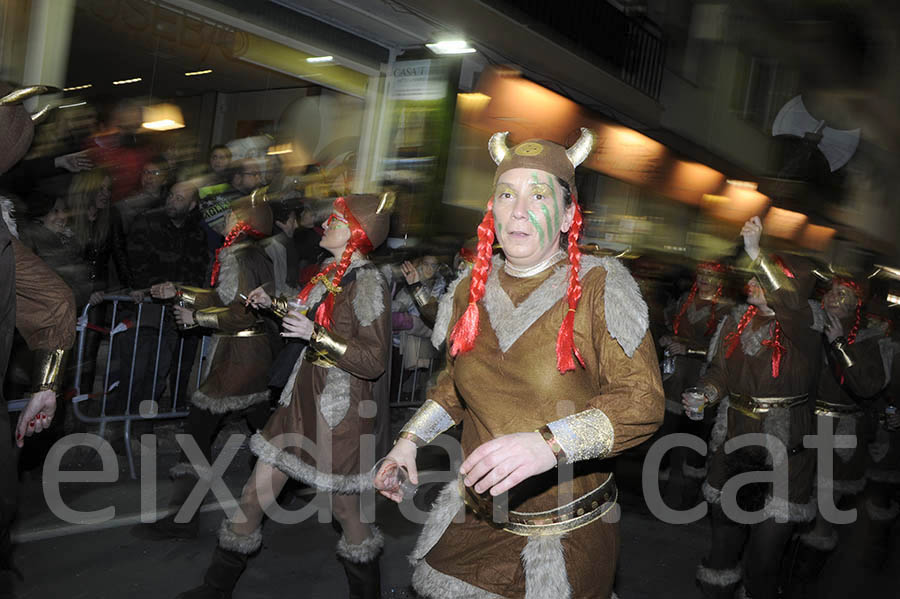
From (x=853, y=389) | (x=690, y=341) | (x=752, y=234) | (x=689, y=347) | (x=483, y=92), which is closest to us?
(x=752, y=234)

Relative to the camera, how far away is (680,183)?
757 inches

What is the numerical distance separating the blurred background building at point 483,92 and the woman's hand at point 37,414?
9.26 feet

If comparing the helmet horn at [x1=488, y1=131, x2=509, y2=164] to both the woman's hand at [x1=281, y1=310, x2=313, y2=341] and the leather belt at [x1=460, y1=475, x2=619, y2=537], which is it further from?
the woman's hand at [x1=281, y1=310, x2=313, y2=341]

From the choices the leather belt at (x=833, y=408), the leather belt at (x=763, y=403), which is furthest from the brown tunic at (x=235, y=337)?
the leather belt at (x=833, y=408)

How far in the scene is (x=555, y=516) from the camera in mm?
2543

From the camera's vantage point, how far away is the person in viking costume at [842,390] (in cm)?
573

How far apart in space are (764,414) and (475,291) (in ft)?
9.09

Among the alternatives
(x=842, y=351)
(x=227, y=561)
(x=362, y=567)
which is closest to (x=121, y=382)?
(x=227, y=561)

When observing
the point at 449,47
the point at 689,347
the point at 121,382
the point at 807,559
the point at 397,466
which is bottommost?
the point at 807,559

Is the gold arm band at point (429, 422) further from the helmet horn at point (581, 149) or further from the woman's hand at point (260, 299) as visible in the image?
the woman's hand at point (260, 299)

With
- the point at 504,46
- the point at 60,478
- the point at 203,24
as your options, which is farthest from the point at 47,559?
the point at 504,46

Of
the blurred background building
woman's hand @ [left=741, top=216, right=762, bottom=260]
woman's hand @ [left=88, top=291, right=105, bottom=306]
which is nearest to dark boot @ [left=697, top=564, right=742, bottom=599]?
woman's hand @ [left=741, top=216, right=762, bottom=260]

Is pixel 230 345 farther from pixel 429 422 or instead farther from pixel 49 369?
pixel 429 422

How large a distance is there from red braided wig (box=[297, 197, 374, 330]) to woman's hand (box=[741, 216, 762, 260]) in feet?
6.79
